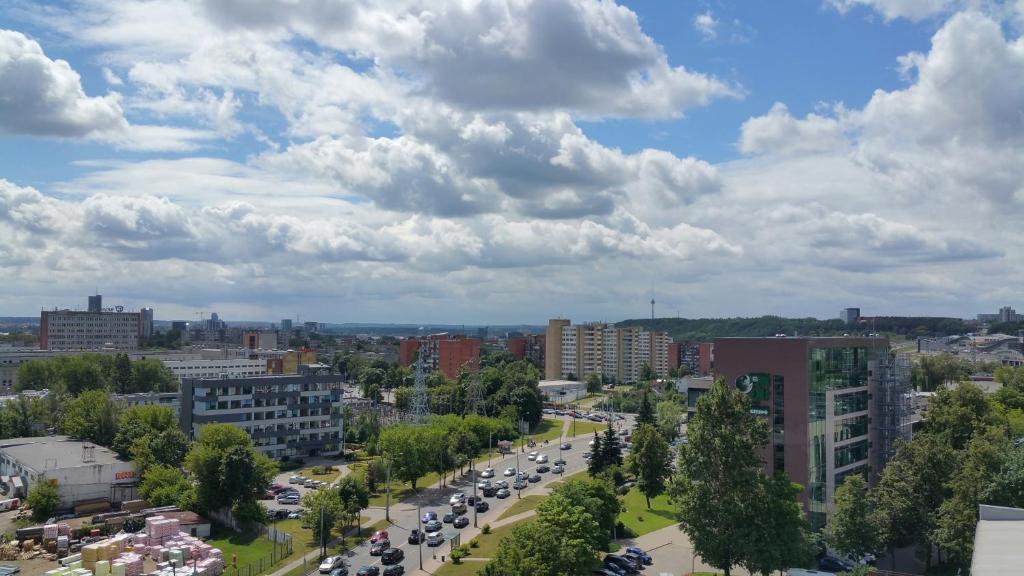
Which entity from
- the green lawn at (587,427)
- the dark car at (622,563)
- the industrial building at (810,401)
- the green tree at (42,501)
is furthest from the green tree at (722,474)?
the green lawn at (587,427)

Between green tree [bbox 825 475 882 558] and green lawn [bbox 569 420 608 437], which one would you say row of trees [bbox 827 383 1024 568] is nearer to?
green tree [bbox 825 475 882 558]

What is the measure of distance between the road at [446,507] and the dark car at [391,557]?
31 cm

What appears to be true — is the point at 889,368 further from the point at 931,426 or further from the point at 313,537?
the point at 313,537

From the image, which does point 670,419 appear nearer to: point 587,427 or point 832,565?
point 587,427

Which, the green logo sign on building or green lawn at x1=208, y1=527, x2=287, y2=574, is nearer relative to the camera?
green lawn at x1=208, y1=527, x2=287, y2=574

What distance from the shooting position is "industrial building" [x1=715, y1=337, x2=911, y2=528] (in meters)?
41.7

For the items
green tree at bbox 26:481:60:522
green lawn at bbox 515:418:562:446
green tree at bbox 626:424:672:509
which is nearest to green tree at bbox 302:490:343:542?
green tree at bbox 26:481:60:522

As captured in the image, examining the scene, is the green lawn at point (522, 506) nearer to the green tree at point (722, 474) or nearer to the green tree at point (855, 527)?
the green tree at point (855, 527)

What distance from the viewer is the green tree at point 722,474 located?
29.6m

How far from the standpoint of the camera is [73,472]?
49.7 metres

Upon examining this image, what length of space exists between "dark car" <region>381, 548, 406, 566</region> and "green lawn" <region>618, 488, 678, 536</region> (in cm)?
1385

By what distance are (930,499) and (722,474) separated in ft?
43.4

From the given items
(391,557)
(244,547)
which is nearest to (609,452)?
(391,557)

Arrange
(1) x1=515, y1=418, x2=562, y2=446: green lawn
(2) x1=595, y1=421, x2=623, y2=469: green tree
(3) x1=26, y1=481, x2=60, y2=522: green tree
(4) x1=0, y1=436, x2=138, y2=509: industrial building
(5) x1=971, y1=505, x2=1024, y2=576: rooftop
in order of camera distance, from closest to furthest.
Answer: (5) x1=971, y1=505, x2=1024, y2=576: rooftop < (3) x1=26, y1=481, x2=60, y2=522: green tree < (4) x1=0, y1=436, x2=138, y2=509: industrial building < (2) x1=595, y1=421, x2=623, y2=469: green tree < (1) x1=515, y1=418, x2=562, y2=446: green lawn
